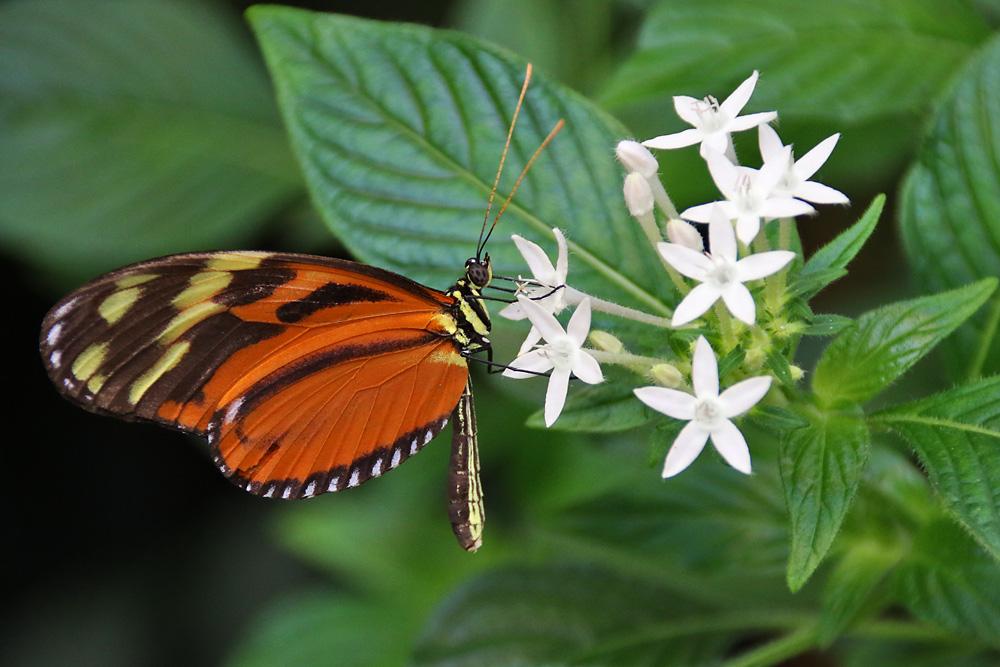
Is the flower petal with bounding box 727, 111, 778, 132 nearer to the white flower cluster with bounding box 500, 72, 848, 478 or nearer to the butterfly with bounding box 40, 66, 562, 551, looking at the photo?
the white flower cluster with bounding box 500, 72, 848, 478

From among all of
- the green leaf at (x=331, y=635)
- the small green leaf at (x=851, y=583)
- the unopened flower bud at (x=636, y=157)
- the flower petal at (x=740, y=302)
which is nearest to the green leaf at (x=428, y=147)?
the unopened flower bud at (x=636, y=157)

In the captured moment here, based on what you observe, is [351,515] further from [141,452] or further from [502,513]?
[141,452]

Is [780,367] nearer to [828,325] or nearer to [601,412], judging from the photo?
[828,325]

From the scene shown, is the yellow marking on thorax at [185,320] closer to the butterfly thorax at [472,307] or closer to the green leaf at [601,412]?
the butterfly thorax at [472,307]

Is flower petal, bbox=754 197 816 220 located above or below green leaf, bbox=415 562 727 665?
above

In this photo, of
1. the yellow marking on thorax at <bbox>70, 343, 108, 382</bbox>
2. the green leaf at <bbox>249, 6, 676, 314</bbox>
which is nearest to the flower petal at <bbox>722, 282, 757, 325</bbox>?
the green leaf at <bbox>249, 6, 676, 314</bbox>

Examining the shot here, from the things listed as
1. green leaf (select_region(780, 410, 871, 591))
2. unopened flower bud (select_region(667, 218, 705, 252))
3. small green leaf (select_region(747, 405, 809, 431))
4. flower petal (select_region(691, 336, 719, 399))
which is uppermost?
unopened flower bud (select_region(667, 218, 705, 252))
